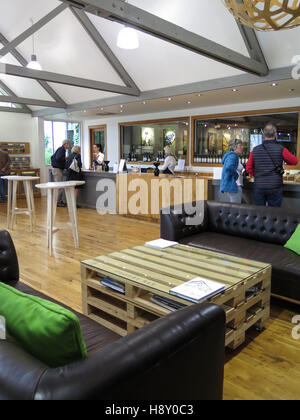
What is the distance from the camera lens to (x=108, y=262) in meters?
2.66

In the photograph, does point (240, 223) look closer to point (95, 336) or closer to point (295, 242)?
point (295, 242)

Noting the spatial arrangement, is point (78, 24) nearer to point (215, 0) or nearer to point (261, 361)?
point (215, 0)

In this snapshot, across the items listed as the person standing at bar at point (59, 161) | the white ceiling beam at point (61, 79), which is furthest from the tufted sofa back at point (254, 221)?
the person standing at bar at point (59, 161)

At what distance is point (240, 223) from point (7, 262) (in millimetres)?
2525

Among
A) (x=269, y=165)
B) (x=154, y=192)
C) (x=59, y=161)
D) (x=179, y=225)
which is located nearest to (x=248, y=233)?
(x=179, y=225)

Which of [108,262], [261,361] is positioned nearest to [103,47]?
[108,262]

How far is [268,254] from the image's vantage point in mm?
3053

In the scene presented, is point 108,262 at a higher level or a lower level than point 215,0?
lower

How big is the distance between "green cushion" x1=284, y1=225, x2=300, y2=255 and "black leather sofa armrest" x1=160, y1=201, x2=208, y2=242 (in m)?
1.06

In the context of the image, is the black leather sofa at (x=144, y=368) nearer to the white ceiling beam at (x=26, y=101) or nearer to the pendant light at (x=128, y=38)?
the pendant light at (x=128, y=38)

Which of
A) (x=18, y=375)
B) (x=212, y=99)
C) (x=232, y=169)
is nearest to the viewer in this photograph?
(x=18, y=375)

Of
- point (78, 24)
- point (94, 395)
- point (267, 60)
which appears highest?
point (78, 24)

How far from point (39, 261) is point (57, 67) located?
572 centimetres

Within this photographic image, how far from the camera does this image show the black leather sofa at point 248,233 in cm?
281
